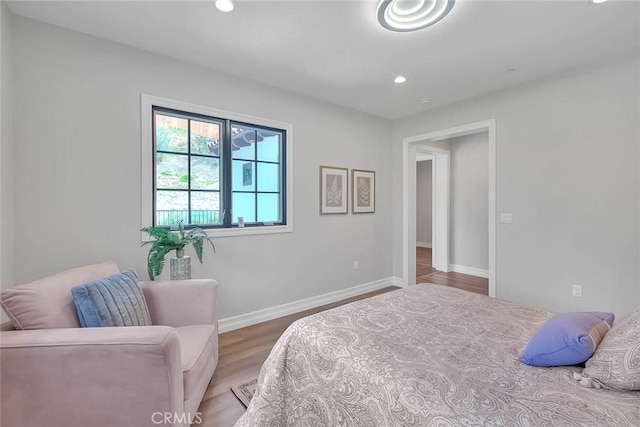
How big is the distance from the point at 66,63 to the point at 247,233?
6.31 ft

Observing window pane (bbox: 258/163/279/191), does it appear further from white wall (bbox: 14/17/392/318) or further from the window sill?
the window sill

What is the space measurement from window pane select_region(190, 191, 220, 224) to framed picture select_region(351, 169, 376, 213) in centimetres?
182

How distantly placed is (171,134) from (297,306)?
2251mm

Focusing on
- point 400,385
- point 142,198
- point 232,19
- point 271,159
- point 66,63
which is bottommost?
point 400,385

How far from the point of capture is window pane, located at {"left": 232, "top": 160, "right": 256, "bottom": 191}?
9.67 ft

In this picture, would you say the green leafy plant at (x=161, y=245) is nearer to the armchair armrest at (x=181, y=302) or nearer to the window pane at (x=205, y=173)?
the armchair armrest at (x=181, y=302)

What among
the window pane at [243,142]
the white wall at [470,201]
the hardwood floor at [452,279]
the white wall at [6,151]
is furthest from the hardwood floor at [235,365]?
the white wall at [470,201]

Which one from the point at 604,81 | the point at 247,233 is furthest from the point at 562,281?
the point at 247,233

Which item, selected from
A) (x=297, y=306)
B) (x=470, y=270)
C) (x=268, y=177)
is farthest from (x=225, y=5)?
(x=470, y=270)

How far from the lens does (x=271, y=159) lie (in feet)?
10.6

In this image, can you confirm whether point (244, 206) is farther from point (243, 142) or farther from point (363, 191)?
point (363, 191)

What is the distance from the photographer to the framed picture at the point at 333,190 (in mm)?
3568

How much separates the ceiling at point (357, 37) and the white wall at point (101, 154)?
157 millimetres

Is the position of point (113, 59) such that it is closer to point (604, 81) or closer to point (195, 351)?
point (195, 351)
